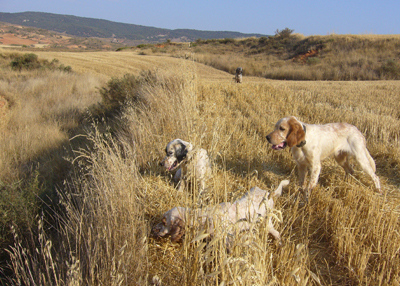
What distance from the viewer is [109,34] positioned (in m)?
122

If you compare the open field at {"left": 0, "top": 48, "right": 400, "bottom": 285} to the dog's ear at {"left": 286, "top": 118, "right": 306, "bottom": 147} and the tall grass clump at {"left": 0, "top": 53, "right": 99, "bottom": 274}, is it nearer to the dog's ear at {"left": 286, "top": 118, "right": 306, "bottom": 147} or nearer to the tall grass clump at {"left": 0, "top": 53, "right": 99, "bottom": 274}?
the tall grass clump at {"left": 0, "top": 53, "right": 99, "bottom": 274}

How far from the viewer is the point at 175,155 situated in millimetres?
3254

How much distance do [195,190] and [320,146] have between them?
232 centimetres

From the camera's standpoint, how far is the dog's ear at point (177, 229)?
→ 7.87 ft

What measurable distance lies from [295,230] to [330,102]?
20.4 ft

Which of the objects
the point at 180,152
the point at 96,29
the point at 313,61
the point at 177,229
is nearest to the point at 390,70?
the point at 313,61

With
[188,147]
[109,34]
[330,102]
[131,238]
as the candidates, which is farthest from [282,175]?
[109,34]

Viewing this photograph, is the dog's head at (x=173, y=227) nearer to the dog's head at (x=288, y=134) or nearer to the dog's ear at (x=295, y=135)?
the dog's head at (x=288, y=134)

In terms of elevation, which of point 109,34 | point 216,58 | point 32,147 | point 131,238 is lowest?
point 32,147

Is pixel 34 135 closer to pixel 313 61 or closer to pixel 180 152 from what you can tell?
pixel 180 152

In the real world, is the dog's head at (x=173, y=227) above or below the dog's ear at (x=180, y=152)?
below

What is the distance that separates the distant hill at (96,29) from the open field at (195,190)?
100254mm

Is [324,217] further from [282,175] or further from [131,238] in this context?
[131,238]

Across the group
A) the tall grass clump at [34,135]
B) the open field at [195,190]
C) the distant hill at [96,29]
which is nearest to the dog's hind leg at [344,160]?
the open field at [195,190]
